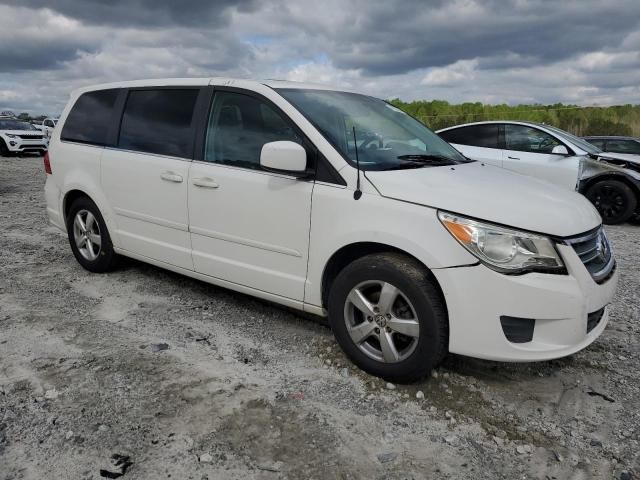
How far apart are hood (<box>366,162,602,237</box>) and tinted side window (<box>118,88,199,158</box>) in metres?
1.63

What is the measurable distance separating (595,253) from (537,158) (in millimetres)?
5924

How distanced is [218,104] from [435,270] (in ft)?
6.69

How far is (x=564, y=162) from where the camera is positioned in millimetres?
8453

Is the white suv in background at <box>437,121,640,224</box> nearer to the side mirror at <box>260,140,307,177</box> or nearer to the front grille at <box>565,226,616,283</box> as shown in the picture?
the front grille at <box>565,226,616,283</box>

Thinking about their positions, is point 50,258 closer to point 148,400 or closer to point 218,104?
point 218,104

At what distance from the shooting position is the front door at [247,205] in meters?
3.43

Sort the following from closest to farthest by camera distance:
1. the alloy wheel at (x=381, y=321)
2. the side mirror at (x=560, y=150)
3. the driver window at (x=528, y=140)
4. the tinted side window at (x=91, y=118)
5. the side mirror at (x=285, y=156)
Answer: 1. the alloy wheel at (x=381, y=321)
2. the side mirror at (x=285, y=156)
3. the tinted side window at (x=91, y=118)
4. the side mirror at (x=560, y=150)
5. the driver window at (x=528, y=140)

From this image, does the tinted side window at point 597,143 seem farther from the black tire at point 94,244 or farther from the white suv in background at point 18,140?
the white suv in background at point 18,140

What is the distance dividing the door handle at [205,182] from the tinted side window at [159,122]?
25 centimetres

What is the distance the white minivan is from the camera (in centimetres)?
280

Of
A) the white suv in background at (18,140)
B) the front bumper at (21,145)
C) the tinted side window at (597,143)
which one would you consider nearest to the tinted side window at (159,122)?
the tinted side window at (597,143)

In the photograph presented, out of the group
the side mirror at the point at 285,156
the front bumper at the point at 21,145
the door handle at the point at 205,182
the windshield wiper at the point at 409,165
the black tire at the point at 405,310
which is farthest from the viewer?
the front bumper at the point at 21,145

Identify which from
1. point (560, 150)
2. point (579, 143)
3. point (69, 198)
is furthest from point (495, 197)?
point (579, 143)

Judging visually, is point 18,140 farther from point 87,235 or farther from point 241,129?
point 241,129
